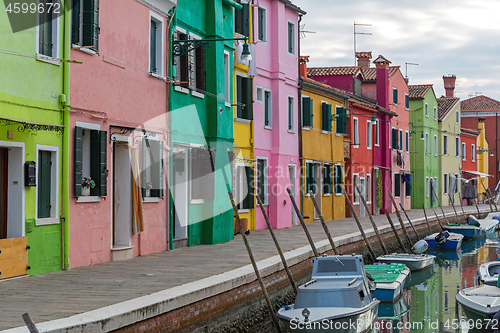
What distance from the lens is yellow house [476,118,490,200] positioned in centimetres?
6000

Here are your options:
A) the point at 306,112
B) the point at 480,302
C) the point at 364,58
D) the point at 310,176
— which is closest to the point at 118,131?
the point at 480,302

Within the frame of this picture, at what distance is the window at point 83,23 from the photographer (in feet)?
40.7

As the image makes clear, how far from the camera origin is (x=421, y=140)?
4725cm

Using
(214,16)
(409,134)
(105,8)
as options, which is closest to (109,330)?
(105,8)

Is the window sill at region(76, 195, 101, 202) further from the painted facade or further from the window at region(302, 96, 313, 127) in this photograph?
the painted facade

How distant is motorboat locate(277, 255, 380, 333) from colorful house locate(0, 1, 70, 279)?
4575 mm

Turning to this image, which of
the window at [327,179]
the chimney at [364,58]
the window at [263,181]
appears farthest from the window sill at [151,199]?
the chimney at [364,58]

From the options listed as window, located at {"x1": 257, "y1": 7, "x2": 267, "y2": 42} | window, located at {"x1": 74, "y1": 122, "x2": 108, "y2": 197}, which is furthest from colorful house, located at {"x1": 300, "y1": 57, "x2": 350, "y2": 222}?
window, located at {"x1": 74, "y1": 122, "x2": 108, "y2": 197}

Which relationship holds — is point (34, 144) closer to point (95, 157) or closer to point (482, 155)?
point (95, 157)

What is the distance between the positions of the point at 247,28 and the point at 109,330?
15.8m

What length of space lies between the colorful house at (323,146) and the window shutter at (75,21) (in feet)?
52.9

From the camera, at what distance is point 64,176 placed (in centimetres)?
1219

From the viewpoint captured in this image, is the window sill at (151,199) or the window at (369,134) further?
the window at (369,134)

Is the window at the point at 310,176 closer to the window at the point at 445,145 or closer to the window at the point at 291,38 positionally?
the window at the point at 291,38
